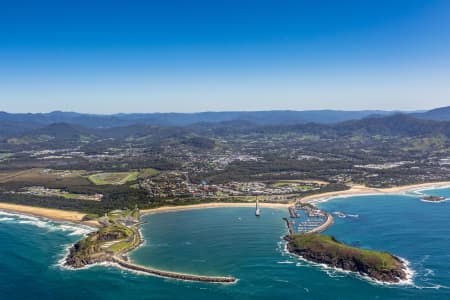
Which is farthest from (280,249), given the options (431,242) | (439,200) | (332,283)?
(439,200)

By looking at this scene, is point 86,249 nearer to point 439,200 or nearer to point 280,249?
point 280,249

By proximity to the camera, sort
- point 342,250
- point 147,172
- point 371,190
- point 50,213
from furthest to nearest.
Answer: point 147,172, point 371,190, point 50,213, point 342,250

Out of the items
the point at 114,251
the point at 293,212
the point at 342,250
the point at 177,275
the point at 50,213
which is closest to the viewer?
the point at 177,275

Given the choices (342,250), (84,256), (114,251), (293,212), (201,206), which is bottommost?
(114,251)

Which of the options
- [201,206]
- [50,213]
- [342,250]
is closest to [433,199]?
[342,250]

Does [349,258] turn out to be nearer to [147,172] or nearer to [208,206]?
[208,206]

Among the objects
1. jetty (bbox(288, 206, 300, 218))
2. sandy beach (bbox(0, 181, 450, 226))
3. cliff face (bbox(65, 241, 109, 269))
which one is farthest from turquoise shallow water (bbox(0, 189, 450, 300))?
sandy beach (bbox(0, 181, 450, 226))

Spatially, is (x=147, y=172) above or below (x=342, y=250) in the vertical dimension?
below

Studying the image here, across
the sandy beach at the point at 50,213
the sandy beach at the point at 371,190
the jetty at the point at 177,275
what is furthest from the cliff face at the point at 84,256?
the sandy beach at the point at 371,190
